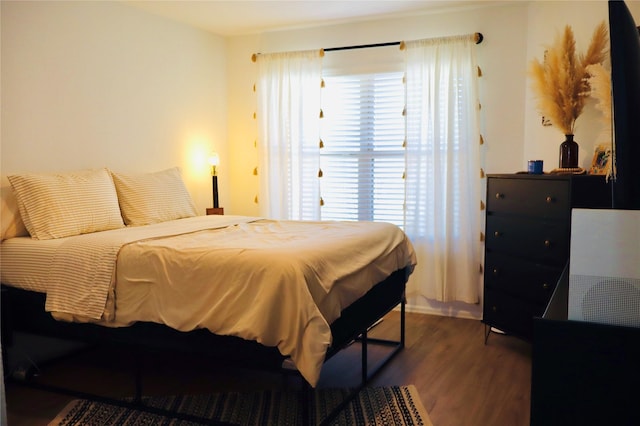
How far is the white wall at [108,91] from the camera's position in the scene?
3.00 meters

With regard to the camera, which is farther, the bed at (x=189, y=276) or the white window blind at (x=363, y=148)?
the white window blind at (x=363, y=148)

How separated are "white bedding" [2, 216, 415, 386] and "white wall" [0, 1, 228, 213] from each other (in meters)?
0.79

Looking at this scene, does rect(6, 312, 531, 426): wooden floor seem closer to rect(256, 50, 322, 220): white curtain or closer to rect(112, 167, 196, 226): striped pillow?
rect(112, 167, 196, 226): striped pillow

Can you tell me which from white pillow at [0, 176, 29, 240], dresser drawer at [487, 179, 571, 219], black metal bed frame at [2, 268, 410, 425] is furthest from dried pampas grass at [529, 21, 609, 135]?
white pillow at [0, 176, 29, 240]

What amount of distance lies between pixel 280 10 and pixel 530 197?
2.30 m

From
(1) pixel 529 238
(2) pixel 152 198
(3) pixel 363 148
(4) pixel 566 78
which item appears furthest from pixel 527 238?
(2) pixel 152 198

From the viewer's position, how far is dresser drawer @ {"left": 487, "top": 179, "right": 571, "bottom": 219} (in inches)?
112

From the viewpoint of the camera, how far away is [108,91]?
359 centimetres

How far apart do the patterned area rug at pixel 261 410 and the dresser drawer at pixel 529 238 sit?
1071 millimetres

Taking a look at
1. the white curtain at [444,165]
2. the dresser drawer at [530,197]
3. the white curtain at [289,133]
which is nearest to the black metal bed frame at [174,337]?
the dresser drawer at [530,197]

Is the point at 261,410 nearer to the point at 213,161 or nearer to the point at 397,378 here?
the point at 397,378

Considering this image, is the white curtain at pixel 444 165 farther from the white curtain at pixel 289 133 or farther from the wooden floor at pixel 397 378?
the white curtain at pixel 289 133

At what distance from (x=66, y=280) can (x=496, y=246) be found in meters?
2.47

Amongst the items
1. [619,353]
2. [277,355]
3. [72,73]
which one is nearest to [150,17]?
[72,73]
